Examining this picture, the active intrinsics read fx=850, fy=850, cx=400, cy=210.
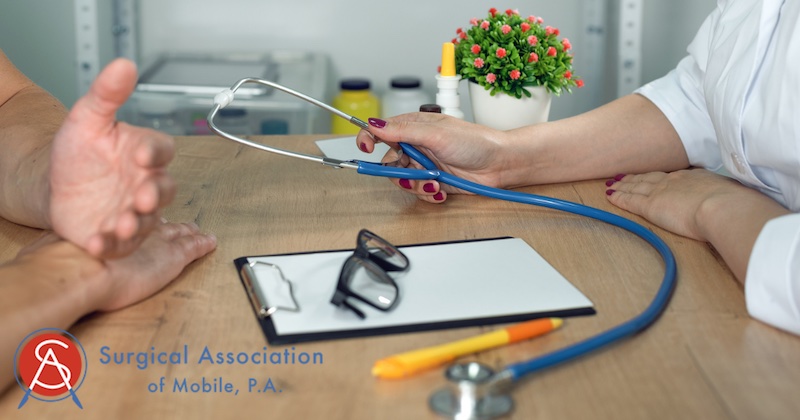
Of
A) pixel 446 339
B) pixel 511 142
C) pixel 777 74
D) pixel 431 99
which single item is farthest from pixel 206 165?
pixel 431 99

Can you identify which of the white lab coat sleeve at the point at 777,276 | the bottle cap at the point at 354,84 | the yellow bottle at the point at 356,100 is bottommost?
the yellow bottle at the point at 356,100

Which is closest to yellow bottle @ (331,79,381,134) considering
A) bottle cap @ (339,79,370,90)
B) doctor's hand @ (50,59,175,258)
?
bottle cap @ (339,79,370,90)

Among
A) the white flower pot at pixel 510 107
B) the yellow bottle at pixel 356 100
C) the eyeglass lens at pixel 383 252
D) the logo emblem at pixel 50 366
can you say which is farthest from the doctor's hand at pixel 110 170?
the yellow bottle at pixel 356 100

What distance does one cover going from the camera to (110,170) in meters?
0.60

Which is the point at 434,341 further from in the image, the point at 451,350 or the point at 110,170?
the point at 110,170

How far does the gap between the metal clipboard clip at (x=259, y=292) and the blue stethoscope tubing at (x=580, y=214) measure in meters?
0.18

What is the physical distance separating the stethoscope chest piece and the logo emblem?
0.75 ft

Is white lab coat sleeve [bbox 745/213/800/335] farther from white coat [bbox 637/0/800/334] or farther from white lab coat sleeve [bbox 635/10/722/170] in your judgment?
white lab coat sleeve [bbox 635/10/722/170]

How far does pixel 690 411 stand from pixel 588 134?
530 millimetres

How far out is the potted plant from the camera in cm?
109

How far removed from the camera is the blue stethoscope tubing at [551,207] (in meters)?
0.56

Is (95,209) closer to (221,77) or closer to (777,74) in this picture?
(777,74)

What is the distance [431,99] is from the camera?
1890 mm

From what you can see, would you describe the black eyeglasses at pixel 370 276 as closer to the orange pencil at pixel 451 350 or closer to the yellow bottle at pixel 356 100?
the orange pencil at pixel 451 350
